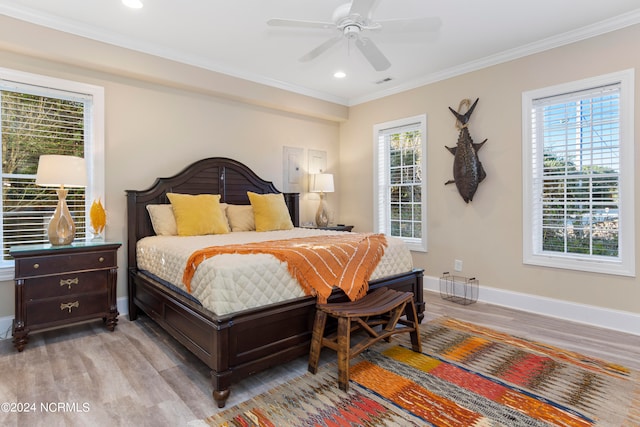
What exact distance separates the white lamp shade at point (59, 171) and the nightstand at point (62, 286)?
533 millimetres

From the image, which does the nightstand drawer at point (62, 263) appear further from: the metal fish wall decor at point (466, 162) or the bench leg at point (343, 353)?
the metal fish wall decor at point (466, 162)

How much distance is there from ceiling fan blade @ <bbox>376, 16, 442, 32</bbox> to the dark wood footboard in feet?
6.56

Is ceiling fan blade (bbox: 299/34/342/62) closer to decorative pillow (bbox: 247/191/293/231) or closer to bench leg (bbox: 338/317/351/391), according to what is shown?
decorative pillow (bbox: 247/191/293/231)

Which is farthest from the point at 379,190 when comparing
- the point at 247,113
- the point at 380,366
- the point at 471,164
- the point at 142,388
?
the point at 142,388

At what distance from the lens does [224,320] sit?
79.6 inches

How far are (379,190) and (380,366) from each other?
3.18 m

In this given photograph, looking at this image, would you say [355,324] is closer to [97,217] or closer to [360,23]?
[360,23]

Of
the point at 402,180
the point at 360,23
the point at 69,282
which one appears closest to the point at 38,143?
the point at 69,282

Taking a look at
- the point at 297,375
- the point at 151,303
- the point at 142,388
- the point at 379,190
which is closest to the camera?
the point at 142,388

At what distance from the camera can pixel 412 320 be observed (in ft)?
8.96

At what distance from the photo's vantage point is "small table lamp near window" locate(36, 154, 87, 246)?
9.66 feet

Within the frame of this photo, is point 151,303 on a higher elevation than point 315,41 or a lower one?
lower

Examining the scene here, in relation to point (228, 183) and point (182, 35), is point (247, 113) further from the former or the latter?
point (182, 35)

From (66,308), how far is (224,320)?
1830 millimetres
